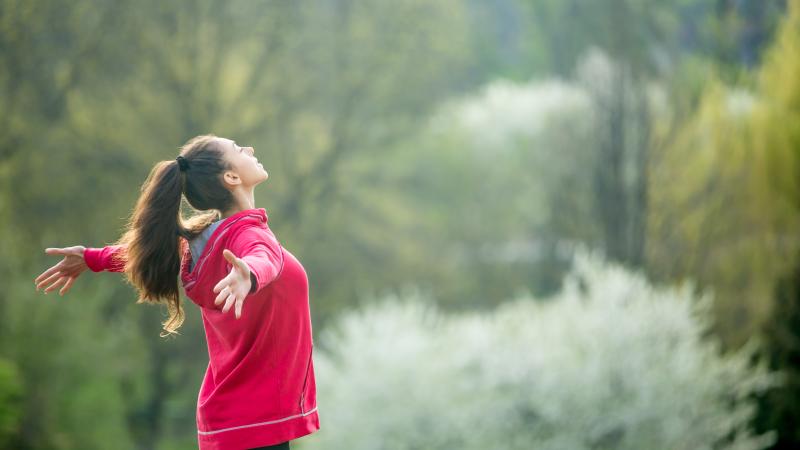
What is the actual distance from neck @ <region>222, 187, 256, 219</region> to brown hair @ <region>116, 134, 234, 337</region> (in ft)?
0.04

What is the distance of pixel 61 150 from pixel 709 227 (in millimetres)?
8143

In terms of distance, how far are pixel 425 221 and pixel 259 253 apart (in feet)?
54.7

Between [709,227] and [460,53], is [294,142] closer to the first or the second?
[460,53]

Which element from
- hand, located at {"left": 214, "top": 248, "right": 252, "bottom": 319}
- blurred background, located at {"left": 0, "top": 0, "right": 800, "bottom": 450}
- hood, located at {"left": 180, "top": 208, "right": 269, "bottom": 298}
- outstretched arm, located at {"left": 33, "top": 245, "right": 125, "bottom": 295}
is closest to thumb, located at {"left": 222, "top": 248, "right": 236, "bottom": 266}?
hand, located at {"left": 214, "top": 248, "right": 252, "bottom": 319}

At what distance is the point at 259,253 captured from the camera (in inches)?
84.7

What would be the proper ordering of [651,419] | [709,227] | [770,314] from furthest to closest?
1. [709,227]
2. [770,314]
3. [651,419]

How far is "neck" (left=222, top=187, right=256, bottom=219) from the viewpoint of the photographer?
2426 mm

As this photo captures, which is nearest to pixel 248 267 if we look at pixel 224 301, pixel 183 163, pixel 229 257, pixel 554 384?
pixel 229 257

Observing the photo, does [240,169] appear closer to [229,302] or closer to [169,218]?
[169,218]

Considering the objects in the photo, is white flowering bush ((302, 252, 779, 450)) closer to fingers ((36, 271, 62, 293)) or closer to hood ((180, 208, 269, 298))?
fingers ((36, 271, 62, 293))

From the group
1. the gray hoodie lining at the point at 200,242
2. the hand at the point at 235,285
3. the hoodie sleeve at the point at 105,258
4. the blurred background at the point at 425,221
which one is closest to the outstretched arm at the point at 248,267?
the hand at the point at 235,285

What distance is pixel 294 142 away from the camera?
620 inches

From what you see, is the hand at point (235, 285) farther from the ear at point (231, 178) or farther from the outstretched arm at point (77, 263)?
the outstretched arm at point (77, 263)

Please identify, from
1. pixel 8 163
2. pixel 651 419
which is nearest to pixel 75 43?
pixel 8 163
